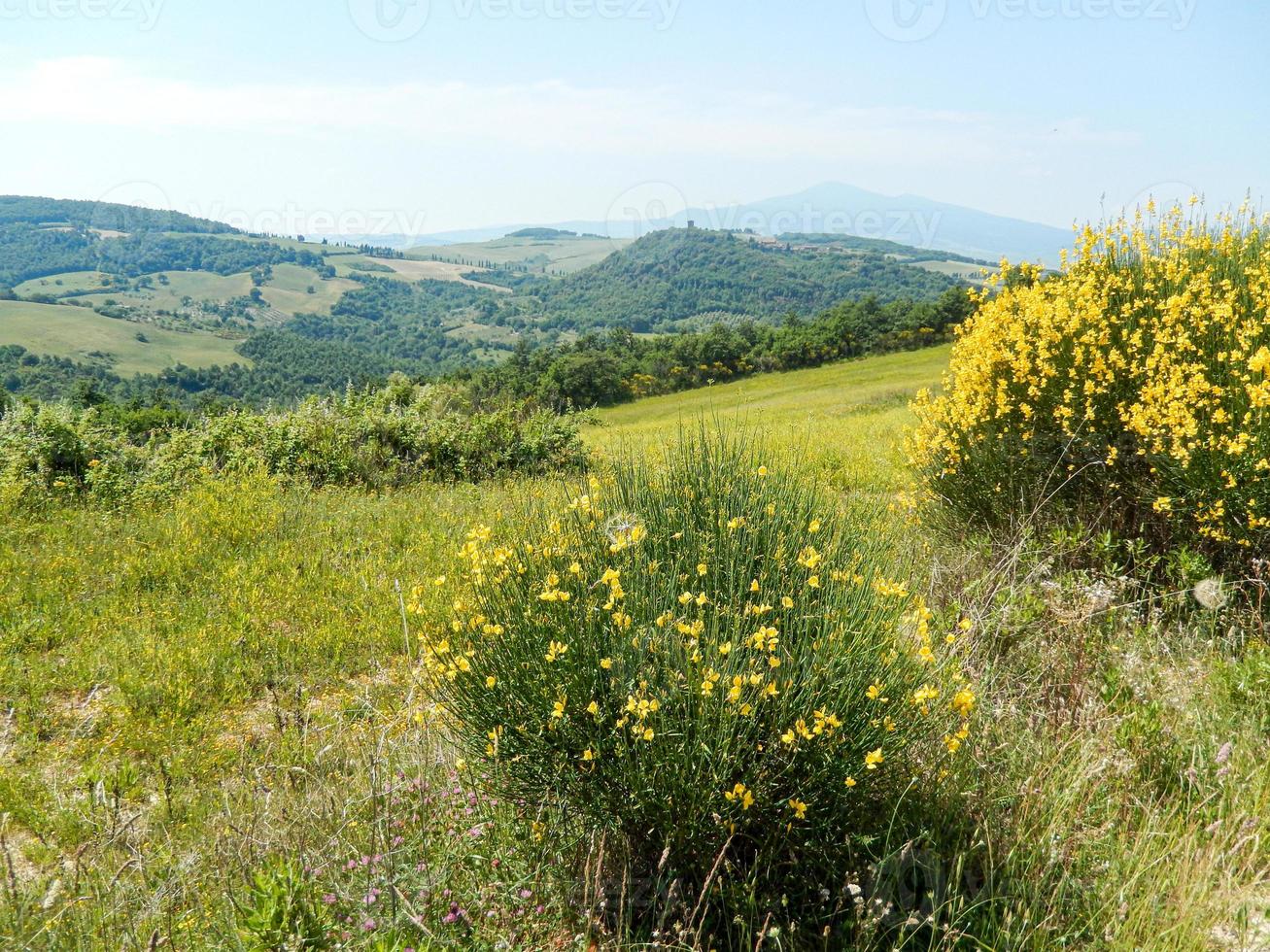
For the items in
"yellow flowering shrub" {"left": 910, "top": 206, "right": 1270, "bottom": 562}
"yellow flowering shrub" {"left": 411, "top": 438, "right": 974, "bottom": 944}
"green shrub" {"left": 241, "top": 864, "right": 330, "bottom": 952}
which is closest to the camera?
"green shrub" {"left": 241, "top": 864, "right": 330, "bottom": 952}

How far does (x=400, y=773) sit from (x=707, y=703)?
1.83 meters

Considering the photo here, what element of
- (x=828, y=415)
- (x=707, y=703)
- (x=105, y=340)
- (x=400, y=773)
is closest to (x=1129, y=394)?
(x=707, y=703)

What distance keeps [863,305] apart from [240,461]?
75593 millimetres

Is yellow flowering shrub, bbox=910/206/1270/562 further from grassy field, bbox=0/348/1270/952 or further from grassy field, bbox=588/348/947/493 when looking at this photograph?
grassy field, bbox=588/348/947/493

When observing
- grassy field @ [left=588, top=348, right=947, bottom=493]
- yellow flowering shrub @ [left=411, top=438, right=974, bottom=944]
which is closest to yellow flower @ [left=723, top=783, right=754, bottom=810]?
yellow flowering shrub @ [left=411, top=438, right=974, bottom=944]

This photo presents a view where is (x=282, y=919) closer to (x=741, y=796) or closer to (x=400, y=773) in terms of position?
(x=400, y=773)

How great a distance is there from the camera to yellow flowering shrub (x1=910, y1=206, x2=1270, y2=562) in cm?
476

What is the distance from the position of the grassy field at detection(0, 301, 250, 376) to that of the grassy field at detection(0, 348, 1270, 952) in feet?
539

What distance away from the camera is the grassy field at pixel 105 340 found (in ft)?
477

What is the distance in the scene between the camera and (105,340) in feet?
515

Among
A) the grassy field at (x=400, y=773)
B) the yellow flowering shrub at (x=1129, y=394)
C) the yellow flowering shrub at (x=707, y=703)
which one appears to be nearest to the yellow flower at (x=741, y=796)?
the yellow flowering shrub at (x=707, y=703)

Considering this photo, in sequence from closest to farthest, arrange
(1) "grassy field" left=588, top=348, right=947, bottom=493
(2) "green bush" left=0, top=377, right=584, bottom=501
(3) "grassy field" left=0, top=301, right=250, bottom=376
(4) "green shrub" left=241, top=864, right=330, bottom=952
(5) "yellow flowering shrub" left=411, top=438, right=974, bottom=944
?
1. (4) "green shrub" left=241, top=864, right=330, bottom=952
2. (5) "yellow flowering shrub" left=411, top=438, right=974, bottom=944
3. (2) "green bush" left=0, top=377, right=584, bottom=501
4. (1) "grassy field" left=588, top=348, right=947, bottom=493
5. (3) "grassy field" left=0, top=301, right=250, bottom=376

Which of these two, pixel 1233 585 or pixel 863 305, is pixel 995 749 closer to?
pixel 1233 585

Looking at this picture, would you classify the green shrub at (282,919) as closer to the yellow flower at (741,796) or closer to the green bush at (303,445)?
the yellow flower at (741,796)
